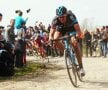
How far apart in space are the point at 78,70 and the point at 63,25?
1234 mm

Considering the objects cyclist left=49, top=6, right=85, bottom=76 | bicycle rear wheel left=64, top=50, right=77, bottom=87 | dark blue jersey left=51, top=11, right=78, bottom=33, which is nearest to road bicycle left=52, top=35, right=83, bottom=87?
bicycle rear wheel left=64, top=50, right=77, bottom=87

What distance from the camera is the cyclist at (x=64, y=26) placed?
39.4 ft

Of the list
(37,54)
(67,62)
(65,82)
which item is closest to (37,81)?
(65,82)

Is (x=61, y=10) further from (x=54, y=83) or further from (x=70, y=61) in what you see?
(x=54, y=83)

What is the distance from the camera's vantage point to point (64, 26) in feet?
40.5

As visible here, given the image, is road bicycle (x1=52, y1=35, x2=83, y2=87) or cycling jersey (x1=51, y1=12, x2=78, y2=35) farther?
cycling jersey (x1=51, y1=12, x2=78, y2=35)

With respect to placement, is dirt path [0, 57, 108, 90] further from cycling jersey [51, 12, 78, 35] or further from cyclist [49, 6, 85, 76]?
cycling jersey [51, 12, 78, 35]

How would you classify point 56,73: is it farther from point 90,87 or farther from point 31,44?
point 31,44

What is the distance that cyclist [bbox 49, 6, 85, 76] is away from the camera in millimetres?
12008

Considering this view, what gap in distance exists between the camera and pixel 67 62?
11898 mm

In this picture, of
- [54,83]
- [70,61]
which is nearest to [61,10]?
[70,61]

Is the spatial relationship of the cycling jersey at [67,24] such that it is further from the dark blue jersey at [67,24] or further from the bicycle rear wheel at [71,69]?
the bicycle rear wheel at [71,69]

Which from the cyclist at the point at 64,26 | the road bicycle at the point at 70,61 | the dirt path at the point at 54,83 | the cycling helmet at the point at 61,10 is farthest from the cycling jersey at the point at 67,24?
the dirt path at the point at 54,83

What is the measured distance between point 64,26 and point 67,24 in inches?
3.7
